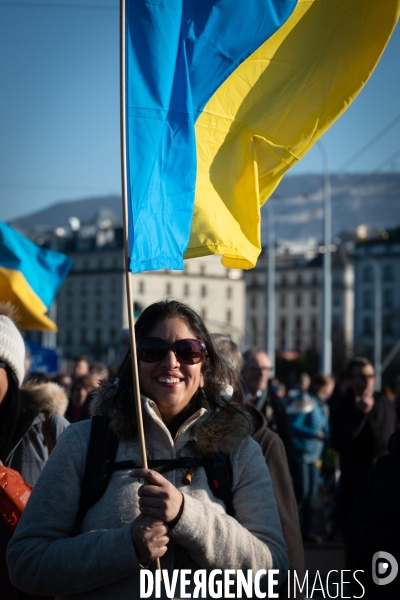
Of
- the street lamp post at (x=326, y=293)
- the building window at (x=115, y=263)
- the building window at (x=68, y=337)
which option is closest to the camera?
the street lamp post at (x=326, y=293)

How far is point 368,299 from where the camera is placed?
126m

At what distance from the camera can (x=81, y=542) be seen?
10.7 feet

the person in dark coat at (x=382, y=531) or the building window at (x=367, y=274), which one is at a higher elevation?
the person in dark coat at (x=382, y=531)

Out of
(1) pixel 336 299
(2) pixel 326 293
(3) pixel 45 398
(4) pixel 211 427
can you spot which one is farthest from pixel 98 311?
(4) pixel 211 427

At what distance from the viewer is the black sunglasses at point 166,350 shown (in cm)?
358

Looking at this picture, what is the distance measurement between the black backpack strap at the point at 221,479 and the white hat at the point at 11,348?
4.77 ft

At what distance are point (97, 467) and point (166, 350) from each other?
18.7 inches

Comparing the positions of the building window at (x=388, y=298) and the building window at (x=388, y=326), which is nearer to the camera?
the building window at (x=388, y=326)

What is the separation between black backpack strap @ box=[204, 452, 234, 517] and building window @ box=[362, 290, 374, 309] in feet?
404

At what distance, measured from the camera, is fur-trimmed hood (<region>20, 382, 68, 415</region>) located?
4746 mm

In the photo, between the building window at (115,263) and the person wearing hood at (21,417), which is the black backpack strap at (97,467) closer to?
the person wearing hood at (21,417)

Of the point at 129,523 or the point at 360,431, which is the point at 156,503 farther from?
the point at 360,431

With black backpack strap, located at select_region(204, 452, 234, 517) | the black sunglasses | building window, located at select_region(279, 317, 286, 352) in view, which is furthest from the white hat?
building window, located at select_region(279, 317, 286, 352)

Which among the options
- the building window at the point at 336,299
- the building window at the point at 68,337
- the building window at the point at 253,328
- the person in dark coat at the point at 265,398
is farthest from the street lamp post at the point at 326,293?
the building window at the point at 253,328
